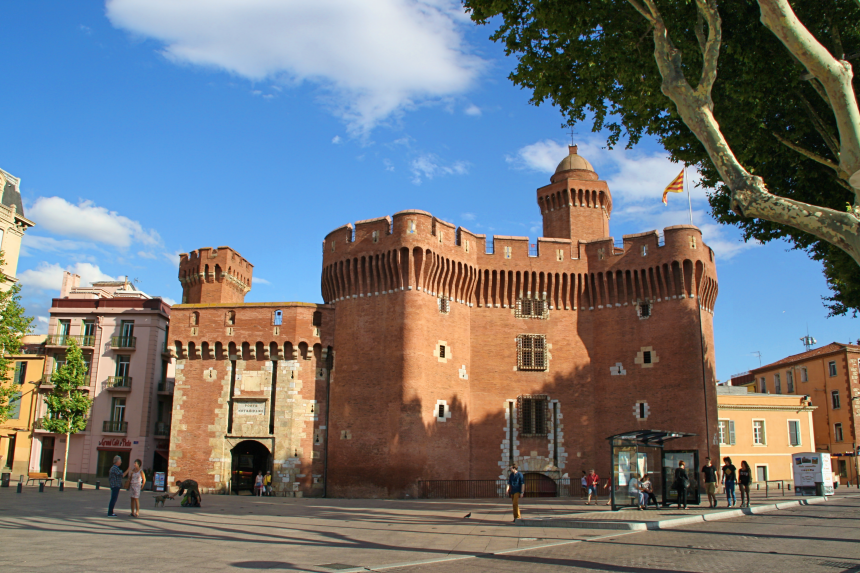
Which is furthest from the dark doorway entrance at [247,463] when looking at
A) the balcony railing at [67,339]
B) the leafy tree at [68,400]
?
the balcony railing at [67,339]

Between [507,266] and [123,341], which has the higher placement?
[507,266]

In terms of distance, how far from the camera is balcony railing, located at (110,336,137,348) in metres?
41.9

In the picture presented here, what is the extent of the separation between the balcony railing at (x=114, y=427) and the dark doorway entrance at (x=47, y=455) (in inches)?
143

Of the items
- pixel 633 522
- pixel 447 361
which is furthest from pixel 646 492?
pixel 447 361

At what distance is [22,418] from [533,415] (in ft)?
105

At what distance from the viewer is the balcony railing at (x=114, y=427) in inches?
1594

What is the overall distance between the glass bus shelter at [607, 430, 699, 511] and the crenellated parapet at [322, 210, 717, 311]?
39.5 ft

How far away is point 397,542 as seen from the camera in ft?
47.9

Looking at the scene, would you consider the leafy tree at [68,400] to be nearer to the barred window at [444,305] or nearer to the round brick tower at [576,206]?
the barred window at [444,305]

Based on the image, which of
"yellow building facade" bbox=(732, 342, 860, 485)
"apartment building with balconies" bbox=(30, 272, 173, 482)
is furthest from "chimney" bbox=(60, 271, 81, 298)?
"yellow building facade" bbox=(732, 342, 860, 485)

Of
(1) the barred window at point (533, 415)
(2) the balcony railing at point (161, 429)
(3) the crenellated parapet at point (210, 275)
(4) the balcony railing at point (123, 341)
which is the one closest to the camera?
(1) the barred window at point (533, 415)

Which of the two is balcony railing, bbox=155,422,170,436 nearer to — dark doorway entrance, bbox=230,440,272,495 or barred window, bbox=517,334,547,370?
dark doorway entrance, bbox=230,440,272,495

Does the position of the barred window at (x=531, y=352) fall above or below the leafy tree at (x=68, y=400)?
above

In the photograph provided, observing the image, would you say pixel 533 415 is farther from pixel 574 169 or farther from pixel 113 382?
pixel 113 382
